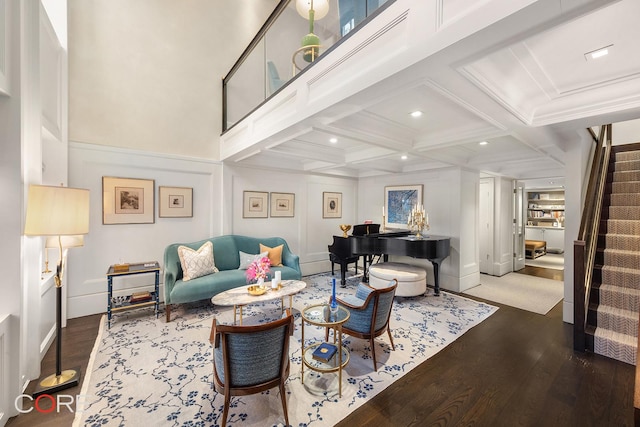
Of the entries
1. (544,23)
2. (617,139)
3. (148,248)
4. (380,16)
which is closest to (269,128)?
(380,16)

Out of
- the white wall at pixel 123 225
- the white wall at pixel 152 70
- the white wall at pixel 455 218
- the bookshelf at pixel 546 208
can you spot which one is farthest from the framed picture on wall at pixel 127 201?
the bookshelf at pixel 546 208

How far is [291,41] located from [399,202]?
13.4 ft

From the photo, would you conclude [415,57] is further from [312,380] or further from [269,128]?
[312,380]

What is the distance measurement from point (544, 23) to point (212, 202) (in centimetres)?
465

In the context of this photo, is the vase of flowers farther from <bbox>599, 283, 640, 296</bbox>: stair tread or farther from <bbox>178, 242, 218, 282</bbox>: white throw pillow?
<bbox>599, 283, 640, 296</bbox>: stair tread

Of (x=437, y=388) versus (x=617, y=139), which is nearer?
(x=437, y=388)

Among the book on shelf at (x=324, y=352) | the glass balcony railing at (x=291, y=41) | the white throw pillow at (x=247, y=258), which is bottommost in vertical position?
the book on shelf at (x=324, y=352)

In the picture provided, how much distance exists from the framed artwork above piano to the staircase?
2.80m

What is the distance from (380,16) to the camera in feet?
5.85

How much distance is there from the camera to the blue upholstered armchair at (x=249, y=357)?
1.62 metres

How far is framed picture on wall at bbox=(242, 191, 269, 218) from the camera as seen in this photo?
16.6ft

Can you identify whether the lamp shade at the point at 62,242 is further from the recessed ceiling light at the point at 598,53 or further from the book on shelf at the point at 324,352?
the recessed ceiling light at the point at 598,53

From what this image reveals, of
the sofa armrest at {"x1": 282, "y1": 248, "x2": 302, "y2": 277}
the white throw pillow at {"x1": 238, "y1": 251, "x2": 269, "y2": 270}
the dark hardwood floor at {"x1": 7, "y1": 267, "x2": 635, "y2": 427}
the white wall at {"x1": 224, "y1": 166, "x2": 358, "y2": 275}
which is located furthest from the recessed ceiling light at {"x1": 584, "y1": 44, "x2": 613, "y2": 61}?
the white wall at {"x1": 224, "y1": 166, "x2": 358, "y2": 275}

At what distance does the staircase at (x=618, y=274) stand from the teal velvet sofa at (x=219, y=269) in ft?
12.8
